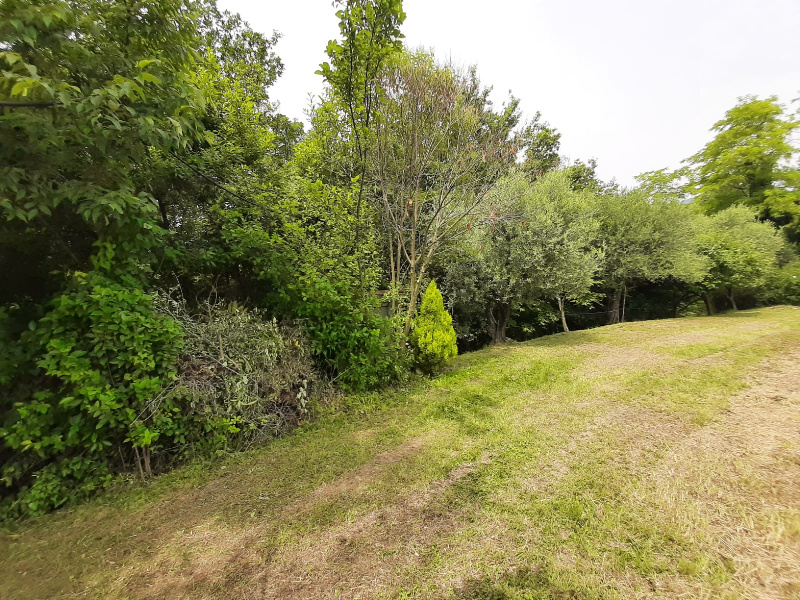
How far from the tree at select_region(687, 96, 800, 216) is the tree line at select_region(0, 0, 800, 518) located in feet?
67.0

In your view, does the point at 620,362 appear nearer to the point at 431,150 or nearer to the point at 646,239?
the point at 431,150

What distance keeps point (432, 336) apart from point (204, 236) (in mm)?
4183

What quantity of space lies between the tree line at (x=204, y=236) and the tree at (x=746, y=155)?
2043cm

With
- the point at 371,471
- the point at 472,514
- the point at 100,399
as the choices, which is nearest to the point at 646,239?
the point at 472,514

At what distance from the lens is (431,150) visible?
580 centimetres

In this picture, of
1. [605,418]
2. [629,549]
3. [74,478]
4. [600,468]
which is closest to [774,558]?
[629,549]

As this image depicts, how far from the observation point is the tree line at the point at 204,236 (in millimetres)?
2383

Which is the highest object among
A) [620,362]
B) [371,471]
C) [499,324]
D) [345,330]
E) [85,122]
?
[85,122]

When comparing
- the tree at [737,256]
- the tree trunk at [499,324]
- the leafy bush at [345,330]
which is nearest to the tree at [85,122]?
the leafy bush at [345,330]

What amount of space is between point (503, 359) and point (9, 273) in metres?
7.60

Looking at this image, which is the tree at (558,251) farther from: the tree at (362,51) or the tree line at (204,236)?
the tree at (362,51)

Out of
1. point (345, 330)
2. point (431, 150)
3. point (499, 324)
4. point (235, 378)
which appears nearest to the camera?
point (235, 378)

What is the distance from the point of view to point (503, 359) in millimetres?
7137

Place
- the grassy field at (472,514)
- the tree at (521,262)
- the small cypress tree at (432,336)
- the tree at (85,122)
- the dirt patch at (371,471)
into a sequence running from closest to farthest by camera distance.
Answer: the grassy field at (472,514) < the tree at (85,122) < the dirt patch at (371,471) < the small cypress tree at (432,336) < the tree at (521,262)
